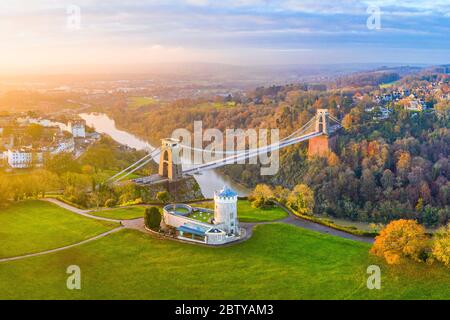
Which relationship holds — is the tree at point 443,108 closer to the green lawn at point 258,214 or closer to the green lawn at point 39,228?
the green lawn at point 258,214

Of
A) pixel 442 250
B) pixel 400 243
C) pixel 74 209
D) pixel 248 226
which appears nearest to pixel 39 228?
pixel 74 209

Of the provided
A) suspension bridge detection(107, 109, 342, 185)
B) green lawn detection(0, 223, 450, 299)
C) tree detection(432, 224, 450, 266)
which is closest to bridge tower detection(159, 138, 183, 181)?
suspension bridge detection(107, 109, 342, 185)

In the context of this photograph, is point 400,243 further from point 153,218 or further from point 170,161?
point 170,161

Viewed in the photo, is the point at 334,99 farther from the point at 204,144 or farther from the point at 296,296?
the point at 296,296

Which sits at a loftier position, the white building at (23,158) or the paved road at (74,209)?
the white building at (23,158)

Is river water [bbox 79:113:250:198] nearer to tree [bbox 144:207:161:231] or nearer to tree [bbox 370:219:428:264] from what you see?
tree [bbox 144:207:161:231]

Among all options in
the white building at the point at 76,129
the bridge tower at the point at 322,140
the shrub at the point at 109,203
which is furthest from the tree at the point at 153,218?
the bridge tower at the point at 322,140
